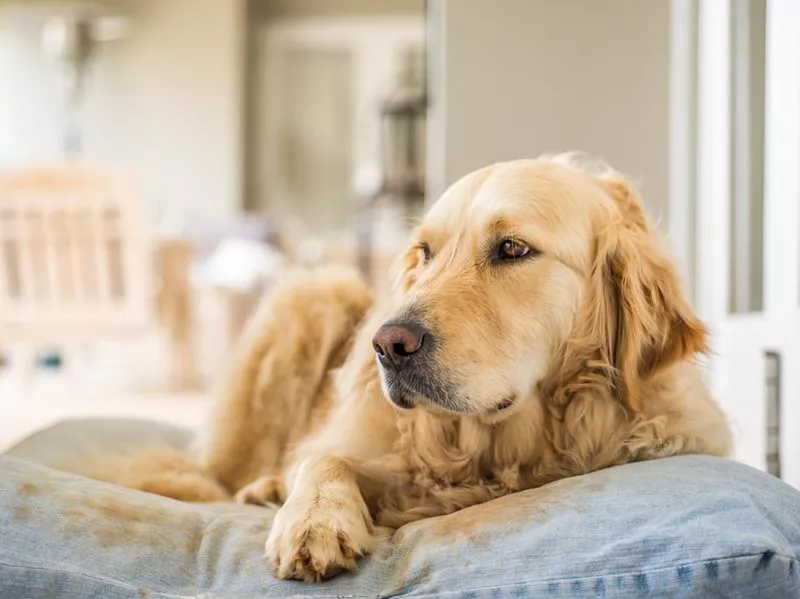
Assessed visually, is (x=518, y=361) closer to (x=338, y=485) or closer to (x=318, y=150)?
(x=338, y=485)

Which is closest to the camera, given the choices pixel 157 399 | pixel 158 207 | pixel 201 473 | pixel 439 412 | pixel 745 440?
pixel 439 412

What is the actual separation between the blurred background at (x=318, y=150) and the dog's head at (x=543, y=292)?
1.74 feet

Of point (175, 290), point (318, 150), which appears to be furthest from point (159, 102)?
point (175, 290)

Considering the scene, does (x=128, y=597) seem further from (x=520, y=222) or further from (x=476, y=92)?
(x=476, y=92)

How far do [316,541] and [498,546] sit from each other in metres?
0.23

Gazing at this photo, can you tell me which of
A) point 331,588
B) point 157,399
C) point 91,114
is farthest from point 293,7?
point 331,588

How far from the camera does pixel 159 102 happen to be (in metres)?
10.5

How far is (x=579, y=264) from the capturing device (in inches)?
59.4

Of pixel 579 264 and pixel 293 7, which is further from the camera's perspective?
pixel 293 7

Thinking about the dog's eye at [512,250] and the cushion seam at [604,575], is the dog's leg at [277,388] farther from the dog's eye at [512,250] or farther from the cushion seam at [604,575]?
the cushion seam at [604,575]

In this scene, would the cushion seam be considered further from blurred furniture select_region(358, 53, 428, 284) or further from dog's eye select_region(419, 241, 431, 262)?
blurred furniture select_region(358, 53, 428, 284)

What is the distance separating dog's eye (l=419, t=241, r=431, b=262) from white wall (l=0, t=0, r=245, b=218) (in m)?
9.18

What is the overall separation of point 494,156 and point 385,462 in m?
1.41

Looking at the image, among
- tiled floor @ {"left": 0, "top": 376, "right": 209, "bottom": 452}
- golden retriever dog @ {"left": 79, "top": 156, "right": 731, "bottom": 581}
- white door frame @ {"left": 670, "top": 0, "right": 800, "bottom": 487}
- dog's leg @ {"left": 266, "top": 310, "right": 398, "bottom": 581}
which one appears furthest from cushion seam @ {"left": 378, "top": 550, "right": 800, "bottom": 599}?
tiled floor @ {"left": 0, "top": 376, "right": 209, "bottom": 452}
